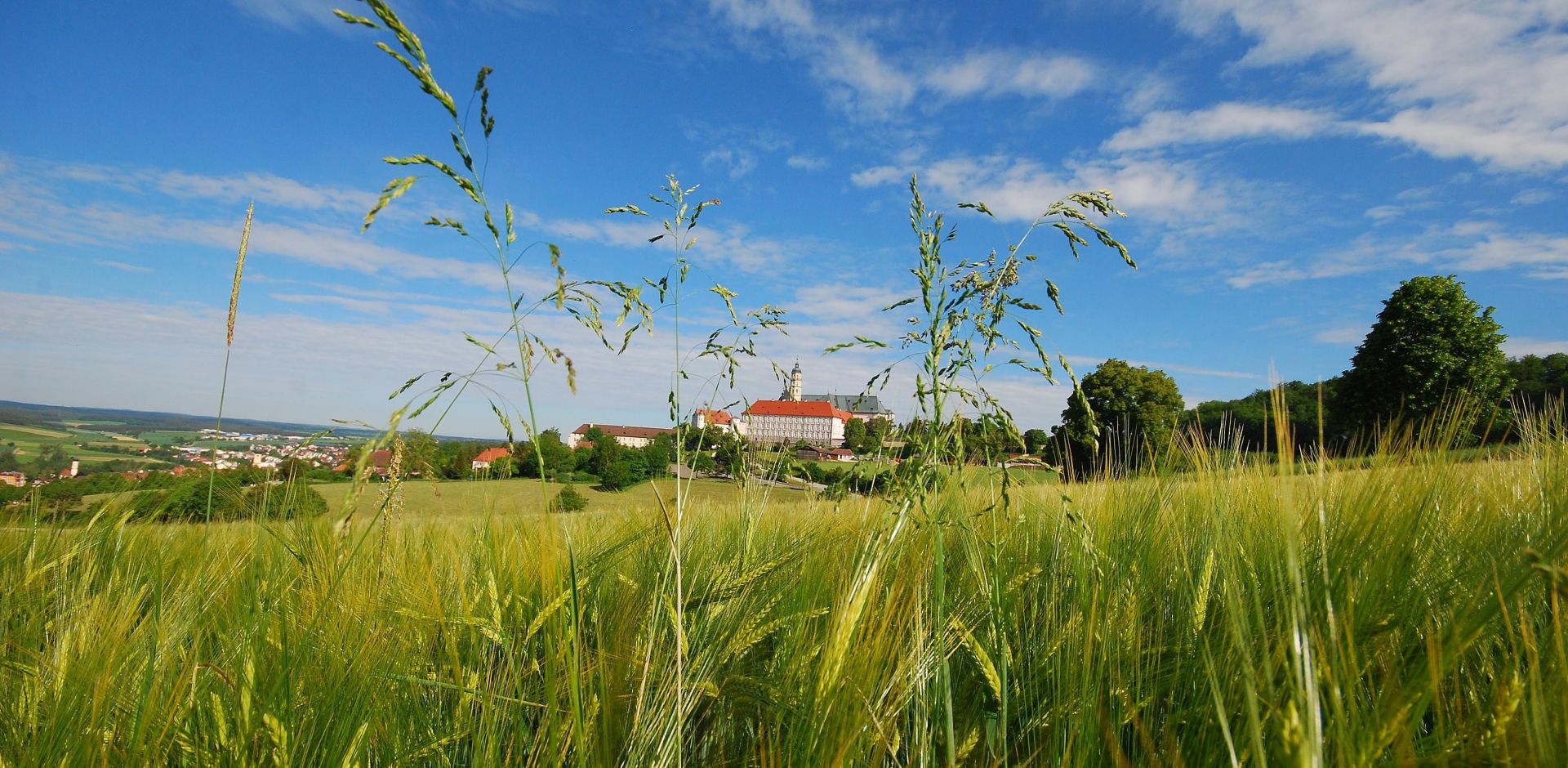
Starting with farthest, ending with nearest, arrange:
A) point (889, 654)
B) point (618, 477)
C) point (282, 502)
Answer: point (618, 477)
point (282, 502)
point (889, 654)

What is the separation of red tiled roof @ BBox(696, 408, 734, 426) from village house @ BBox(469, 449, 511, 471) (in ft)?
2.70

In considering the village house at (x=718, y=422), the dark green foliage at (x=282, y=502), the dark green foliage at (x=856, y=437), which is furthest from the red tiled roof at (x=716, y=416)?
the dark green foliage at (x=282, y=502)

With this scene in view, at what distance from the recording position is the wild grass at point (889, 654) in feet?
2.95

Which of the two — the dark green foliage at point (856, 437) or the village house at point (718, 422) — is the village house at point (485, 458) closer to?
the village house at point (718, 422)

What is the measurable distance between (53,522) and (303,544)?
1502 mm

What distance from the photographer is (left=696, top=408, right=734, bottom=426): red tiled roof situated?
6.24 feet

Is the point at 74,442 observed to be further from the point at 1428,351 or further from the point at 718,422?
the point at 1428,351


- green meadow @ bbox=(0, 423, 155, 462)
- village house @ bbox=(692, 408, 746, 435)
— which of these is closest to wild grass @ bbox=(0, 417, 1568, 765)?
village house @ bbox=(692, 408, 746, 435)

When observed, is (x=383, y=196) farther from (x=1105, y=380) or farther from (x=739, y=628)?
(x=1105, y=380)

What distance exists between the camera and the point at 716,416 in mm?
2057

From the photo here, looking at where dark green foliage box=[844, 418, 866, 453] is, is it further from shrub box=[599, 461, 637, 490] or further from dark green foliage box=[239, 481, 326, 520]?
dark green foliage box=[239, 481, 326, 520]

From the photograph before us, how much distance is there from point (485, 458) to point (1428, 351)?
28.7 metres

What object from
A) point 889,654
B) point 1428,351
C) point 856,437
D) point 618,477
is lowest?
point 889,654

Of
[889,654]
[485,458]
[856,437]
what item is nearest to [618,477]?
[485,458]
